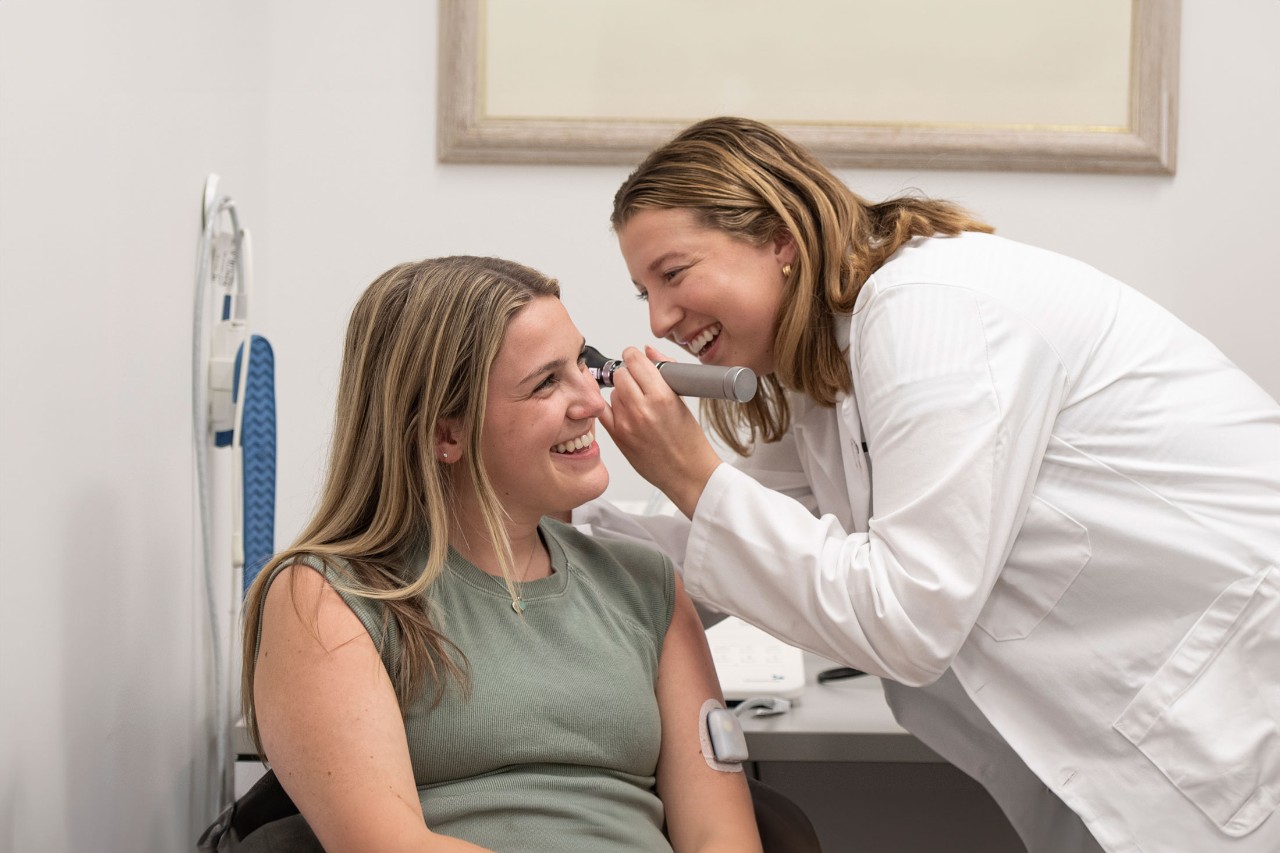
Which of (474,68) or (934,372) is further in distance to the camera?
(474,68)

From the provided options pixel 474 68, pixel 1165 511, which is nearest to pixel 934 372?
pixel 1165 511

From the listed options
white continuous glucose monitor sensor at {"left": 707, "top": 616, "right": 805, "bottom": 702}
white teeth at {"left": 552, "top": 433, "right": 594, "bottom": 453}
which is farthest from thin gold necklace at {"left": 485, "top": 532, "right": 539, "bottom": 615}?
white continuous glucose monitor sensor at {"left": 707, "top": 616, "right": 805, "bottom": 702}

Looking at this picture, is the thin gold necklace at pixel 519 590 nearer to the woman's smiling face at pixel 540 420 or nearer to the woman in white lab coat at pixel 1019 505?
the woman's smiling face at pixel 540 420

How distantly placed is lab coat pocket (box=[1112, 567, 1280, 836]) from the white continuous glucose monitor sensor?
52 cm

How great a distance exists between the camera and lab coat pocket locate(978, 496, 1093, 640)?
1.22 meters

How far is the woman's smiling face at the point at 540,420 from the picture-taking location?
127cm

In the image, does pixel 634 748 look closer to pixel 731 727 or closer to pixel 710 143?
pixel 731 727

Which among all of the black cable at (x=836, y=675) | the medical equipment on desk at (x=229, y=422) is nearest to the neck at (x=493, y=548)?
the medical equipment on desk at (x=229, y=422)

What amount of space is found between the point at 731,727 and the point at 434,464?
420mm

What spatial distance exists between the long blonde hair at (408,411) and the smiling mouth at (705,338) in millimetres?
250

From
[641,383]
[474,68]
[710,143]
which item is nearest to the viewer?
[641,383]

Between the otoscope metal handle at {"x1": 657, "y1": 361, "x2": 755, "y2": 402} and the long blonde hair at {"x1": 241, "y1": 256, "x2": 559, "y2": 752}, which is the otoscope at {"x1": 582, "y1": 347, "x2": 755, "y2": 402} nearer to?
the otoscope metal handle at {"x1": 657, "y1": 361, "x2": 755, "y2": 402}

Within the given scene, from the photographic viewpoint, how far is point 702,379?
4.08 ft

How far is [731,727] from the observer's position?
1308 millimetres
